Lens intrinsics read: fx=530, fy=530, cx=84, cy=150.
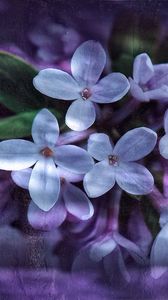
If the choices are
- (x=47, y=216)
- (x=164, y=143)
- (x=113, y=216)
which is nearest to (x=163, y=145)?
(x=164, y=143)

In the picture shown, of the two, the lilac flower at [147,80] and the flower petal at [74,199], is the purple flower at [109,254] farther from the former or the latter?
the lilac flower at [147,80]

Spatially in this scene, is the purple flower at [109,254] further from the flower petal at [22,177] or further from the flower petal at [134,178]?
the flower petal at [22,177]

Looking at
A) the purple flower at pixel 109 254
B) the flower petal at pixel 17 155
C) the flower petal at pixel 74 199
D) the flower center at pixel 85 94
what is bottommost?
the purple flower at pixel 109 254

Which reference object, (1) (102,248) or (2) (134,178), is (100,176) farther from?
(1) (102,248)

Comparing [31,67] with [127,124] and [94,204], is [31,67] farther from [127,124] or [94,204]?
[94,204]

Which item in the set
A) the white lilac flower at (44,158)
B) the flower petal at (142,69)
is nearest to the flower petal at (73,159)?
the white lilac flower at (44,158)

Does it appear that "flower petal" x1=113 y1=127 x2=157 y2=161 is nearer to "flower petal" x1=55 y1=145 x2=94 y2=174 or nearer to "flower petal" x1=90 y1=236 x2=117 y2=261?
"flower petal" x1=55 y1=145 x2=94 y2=174

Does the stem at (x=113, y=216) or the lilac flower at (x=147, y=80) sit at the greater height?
the lilac flower at (x=147, y=80)

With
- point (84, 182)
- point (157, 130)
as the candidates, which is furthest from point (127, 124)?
point (84, 182)
